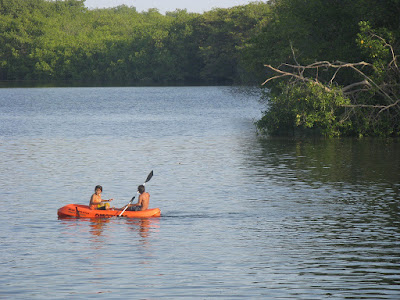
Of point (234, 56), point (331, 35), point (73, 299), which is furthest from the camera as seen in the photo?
point (234, 56)

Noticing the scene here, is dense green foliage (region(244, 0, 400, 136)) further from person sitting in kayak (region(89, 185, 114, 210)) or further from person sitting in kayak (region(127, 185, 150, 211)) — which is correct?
person sitting in kayak (region(89, 185, 114, 210))

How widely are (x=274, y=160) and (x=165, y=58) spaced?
352ft

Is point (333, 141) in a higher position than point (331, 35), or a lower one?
lower

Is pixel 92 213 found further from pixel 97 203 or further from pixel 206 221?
pixel 206 221

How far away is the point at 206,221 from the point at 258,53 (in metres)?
29.1

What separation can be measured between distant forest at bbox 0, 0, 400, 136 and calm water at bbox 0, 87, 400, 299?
7.33ft

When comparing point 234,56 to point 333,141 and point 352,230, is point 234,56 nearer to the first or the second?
point 333,141

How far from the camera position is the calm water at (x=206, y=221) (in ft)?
45.2

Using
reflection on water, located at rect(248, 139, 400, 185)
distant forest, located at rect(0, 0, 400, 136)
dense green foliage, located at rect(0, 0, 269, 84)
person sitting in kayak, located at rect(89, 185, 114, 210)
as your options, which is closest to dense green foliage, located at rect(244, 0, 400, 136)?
distant forest, located at rect(0, 0, 400, 136)

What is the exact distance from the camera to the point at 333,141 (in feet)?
129

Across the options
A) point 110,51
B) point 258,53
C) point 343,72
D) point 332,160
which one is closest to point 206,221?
point 332,160

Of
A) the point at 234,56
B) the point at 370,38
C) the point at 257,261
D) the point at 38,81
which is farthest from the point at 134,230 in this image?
the point at 38,81

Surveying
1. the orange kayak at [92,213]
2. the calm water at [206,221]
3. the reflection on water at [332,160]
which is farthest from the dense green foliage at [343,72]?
the orange kayak at [92,213]

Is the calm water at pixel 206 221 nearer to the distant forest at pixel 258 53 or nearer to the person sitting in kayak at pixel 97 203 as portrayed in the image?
the person sitting in kayak at pixel 97 203
